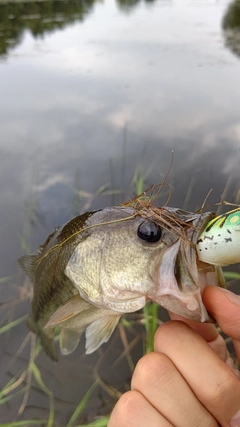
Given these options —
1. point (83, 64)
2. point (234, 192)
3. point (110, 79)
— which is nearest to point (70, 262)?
point (234, 192)

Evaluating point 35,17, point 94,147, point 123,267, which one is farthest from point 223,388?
point 35,17

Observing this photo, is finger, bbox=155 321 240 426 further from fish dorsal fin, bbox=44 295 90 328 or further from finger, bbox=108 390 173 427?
fish dorsal fin, bbox=44 295 90 328

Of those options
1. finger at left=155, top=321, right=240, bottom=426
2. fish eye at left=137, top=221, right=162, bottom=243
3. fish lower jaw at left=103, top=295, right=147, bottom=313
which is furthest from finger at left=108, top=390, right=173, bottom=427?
fish eye at left=137, top=221, right=162, bottom=243

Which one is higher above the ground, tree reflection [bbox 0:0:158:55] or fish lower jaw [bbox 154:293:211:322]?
tree reflection [bbox 0:0:158:55]

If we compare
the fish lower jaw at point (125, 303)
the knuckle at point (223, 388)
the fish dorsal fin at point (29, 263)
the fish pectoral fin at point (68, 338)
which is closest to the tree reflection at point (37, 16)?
the fish dorsal fin at point (29, 263)

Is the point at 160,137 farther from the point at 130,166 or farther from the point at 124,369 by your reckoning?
the point at 124,369

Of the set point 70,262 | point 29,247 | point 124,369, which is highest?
point 70,262
